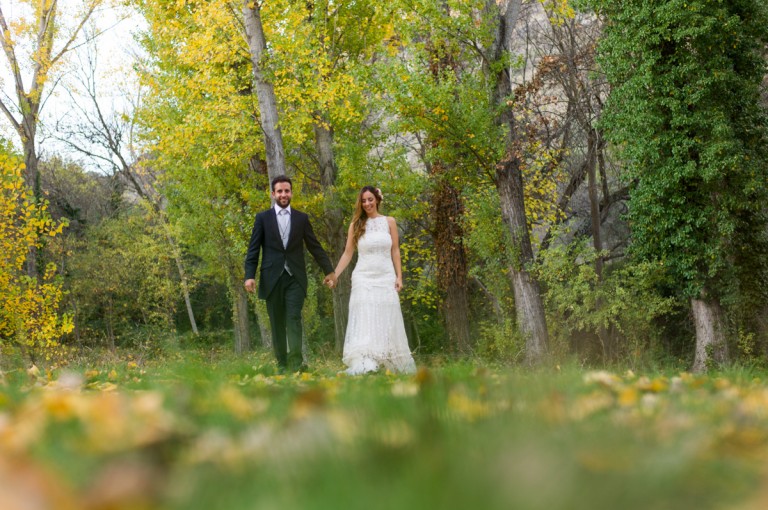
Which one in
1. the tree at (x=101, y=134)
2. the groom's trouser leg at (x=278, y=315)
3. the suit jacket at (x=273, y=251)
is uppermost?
the tree at (x=101, y=134)

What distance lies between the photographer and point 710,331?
19.4m

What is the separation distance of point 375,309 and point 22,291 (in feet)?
34.4

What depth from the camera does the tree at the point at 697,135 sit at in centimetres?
1766

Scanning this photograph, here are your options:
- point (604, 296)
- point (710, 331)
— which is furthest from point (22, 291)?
point (710, 331)

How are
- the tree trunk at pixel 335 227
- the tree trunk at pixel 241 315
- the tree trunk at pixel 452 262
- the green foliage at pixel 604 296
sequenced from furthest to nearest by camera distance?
the tree trunk at pixel 241 315 → the tree trunk at pixel 452 262 → the tree trunk at pixel 335 227 → the green foliage at pixel 604 296

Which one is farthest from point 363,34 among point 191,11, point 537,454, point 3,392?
point 537,454

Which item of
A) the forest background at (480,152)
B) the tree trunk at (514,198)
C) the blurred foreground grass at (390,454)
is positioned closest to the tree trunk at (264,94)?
the forest background at (480,152)

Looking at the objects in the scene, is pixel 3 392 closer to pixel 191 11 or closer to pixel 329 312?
pixel 191 11

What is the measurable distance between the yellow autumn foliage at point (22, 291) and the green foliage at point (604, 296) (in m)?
11.9

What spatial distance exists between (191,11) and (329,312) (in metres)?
15.1

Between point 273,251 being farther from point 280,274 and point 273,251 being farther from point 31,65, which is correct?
point 31,65

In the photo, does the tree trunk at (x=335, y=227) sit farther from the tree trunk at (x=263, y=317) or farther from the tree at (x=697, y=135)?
the tree at (x=697, y=135)

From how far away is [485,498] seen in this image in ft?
5.04

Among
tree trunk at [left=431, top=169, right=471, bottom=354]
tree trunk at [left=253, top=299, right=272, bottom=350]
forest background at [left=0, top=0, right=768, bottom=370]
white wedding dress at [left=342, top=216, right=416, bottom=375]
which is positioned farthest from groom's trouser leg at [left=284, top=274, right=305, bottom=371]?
tree trunk at [left=431, top=169, right=471, bottom=354]
